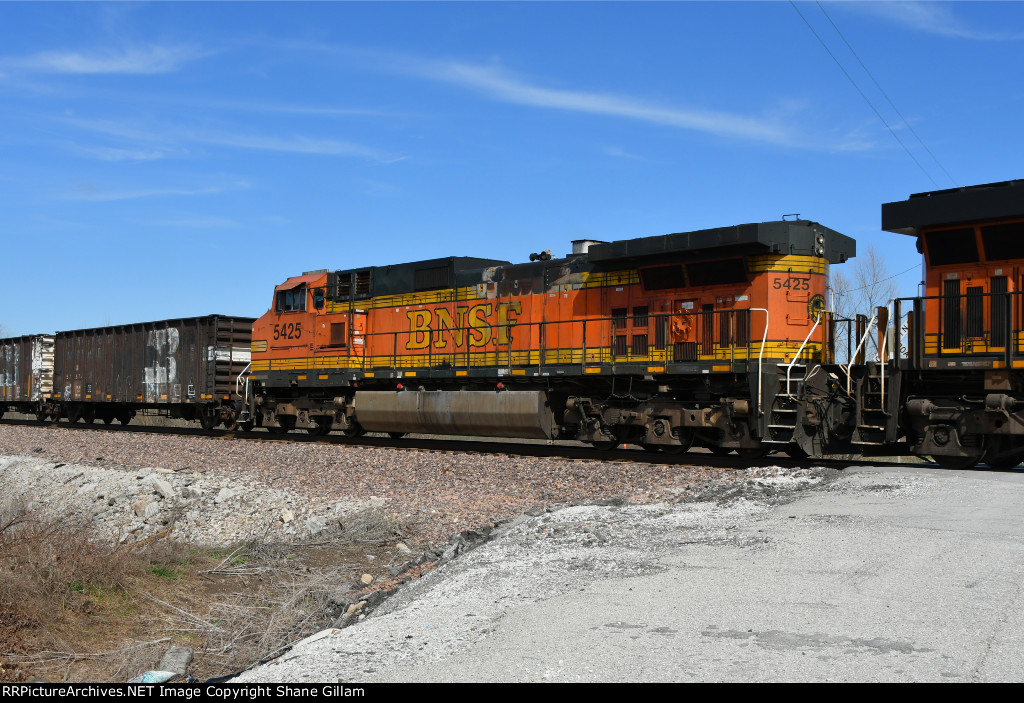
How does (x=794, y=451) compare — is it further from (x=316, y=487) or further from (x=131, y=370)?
(x=131, y=370)

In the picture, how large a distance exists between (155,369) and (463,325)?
1276 centimetres

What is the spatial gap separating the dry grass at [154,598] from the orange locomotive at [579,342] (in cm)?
673

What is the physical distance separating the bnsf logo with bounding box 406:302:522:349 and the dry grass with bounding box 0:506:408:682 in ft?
26.8

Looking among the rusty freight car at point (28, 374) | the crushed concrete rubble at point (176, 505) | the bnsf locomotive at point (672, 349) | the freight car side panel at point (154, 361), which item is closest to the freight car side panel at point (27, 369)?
the rusty freight car at point (28, 374)

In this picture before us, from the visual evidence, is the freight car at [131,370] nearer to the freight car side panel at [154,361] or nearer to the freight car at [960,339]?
the freight car side panel at [154,361]

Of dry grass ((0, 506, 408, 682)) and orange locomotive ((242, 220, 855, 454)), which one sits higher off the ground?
orange locomotive ((242, 220, 855, 454))

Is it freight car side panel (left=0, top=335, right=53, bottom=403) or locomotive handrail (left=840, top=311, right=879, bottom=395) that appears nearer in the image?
locomotive handrail (left=840, top=311, right=879, bottom=395)

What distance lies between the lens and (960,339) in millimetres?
12805

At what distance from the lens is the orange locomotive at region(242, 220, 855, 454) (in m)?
14.7

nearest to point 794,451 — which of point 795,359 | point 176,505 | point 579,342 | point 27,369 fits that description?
A: point 795,359

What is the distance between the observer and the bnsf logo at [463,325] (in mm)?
18172

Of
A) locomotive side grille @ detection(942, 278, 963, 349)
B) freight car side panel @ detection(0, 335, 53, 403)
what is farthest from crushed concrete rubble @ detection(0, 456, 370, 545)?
freight car side panel @ detection(0, 335, 53, 403)

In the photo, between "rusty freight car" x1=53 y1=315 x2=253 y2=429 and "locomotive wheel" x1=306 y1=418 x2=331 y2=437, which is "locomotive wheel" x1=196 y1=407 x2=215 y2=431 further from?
"locomotive wheel" x1=306 y1=418 x2=331 y2=437

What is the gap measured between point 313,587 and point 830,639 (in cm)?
530
